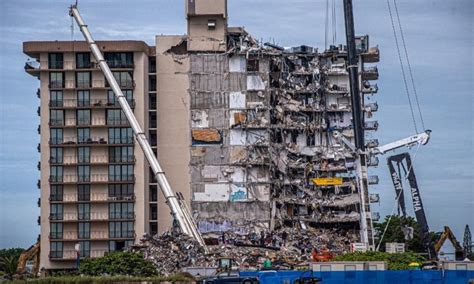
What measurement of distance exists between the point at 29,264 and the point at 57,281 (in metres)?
39.4

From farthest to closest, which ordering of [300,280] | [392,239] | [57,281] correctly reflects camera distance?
[392,239]
[57,281]
[300,280]

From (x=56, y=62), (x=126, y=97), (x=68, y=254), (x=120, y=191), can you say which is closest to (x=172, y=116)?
(x=126, y=97)

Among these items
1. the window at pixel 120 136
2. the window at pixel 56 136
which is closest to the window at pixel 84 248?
the window at pixel 120 136

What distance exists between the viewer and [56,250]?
11369 cm

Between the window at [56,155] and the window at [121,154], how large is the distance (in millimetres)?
5223

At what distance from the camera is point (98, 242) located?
4456 inches

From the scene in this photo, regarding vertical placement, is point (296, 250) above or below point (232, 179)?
below

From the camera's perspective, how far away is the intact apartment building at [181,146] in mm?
113812

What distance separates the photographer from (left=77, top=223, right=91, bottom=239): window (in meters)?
113

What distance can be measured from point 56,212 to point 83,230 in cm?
346

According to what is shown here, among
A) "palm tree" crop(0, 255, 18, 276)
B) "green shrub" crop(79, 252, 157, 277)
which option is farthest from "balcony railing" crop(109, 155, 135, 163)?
"green shrub" crop(79, 252, 157, 277)

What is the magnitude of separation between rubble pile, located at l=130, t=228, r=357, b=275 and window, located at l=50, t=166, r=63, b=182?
1510 centimetres

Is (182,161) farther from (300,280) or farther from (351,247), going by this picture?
(300,280)

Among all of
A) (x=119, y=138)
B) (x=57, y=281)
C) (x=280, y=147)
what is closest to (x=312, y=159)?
(x=280, y=147)
